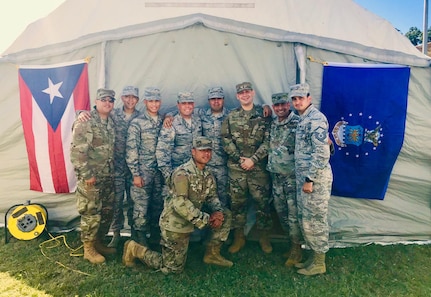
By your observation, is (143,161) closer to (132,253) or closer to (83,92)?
(132,253)

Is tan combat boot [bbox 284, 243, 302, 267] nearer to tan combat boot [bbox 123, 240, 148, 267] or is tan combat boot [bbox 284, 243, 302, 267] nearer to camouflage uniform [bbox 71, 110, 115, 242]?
tan combat boot [bbox 123, 240, 148, 267]

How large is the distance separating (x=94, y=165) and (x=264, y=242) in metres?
2.18

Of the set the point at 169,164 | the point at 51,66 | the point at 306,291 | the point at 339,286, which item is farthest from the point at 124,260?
the point at 51,66

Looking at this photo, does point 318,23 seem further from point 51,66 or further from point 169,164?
point 51,66

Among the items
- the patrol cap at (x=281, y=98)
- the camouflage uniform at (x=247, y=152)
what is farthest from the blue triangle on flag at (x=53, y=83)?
the patrol cap at (x=281, y=98)

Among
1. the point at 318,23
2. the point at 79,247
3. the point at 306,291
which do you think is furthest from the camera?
the point at 318,23

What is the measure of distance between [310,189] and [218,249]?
1261mm

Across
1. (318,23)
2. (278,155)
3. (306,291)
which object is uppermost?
(318,23)

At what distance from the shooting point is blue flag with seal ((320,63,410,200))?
4.58m

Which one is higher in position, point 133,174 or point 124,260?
point 133,174

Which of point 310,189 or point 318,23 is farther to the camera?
point 318,23

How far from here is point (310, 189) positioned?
149 inches

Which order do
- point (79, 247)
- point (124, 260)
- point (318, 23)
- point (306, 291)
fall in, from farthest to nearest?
point (318, 23), point (79, 247), point (124, 260), point (306, 291)

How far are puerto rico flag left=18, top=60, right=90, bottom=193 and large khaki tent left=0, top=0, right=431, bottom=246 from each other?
145mm
